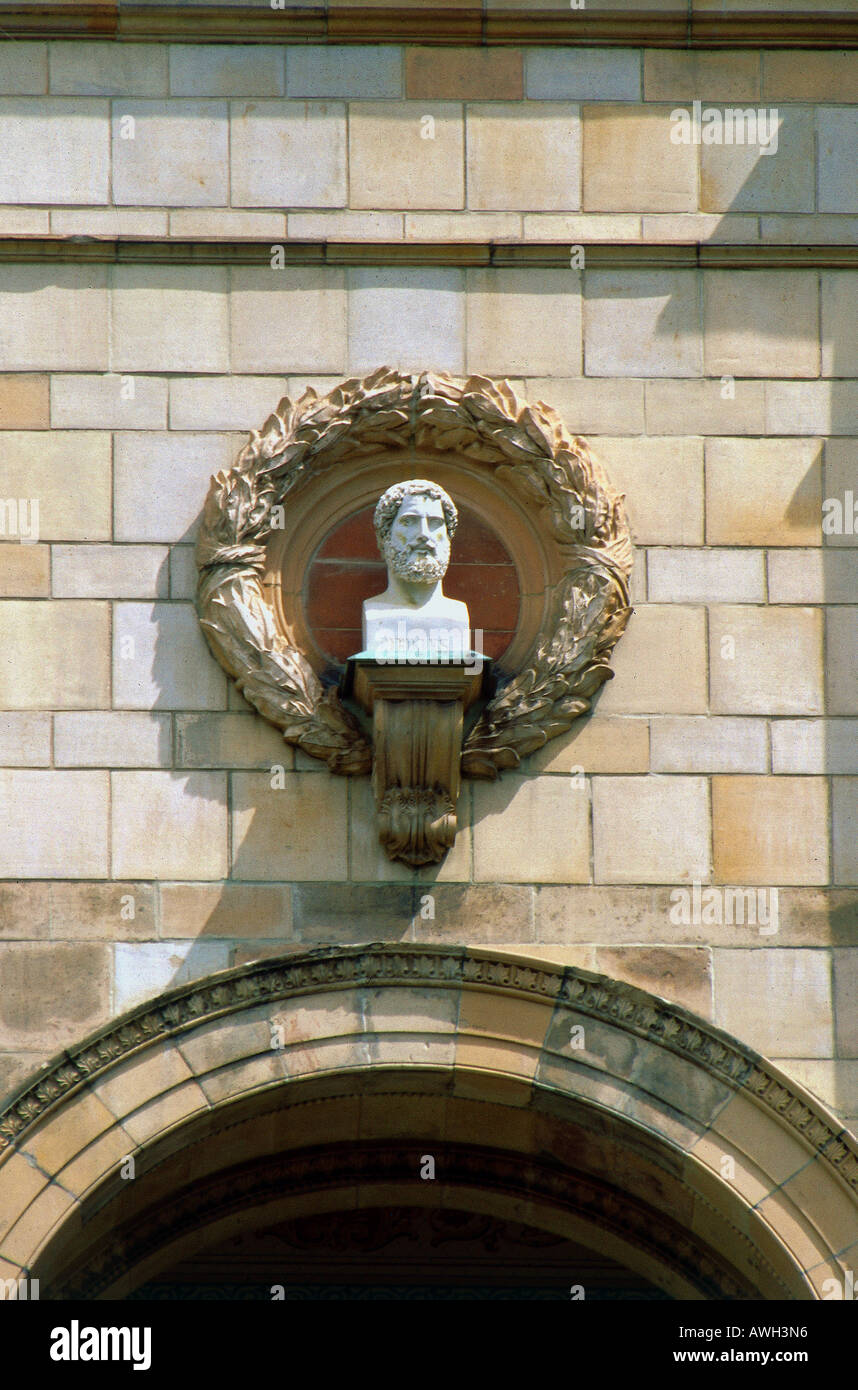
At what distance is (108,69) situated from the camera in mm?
15492

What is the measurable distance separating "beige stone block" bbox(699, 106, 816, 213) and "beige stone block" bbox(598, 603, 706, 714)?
7.81ft

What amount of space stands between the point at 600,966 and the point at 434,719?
5.18 feet

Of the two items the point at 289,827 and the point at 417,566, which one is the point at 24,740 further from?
the point at 417,566

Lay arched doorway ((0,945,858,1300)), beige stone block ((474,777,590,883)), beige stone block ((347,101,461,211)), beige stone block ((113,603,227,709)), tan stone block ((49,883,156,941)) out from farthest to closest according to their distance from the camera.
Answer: beige stone block ((347,101,461,211))
beige stone block ((113,603,227,709))
beige stone block ((474,777,590,883))
tan stone block ((49,883,156,941))
arched doorway ((0,945,858,1300))

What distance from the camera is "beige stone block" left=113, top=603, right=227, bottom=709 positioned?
1471cm

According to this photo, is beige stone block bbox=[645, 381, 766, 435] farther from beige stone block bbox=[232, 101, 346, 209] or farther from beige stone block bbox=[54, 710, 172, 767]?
beige stone block bbox=[54, 710, 172, 767]

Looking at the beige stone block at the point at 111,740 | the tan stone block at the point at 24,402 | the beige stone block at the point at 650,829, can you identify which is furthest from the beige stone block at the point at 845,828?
the tan stone block at the point at 24,402

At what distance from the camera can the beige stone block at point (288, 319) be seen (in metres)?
15.1

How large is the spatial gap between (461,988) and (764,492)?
10.6ft

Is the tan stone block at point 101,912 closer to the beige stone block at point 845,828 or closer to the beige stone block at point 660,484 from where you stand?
the beige stone block at point 660,484

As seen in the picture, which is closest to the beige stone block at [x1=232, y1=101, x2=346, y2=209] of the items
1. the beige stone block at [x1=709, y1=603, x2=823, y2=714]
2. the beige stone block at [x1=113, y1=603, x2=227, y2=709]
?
the beige stone block at [x1=113, y1=603, x2=227, y2=709]

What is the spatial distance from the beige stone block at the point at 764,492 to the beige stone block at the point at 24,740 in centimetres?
376
